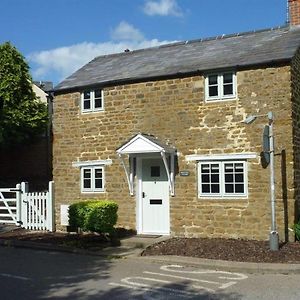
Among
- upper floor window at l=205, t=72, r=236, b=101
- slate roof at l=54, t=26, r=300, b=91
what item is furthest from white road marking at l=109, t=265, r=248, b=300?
slate roof at l=54, t=26, r=300, b=91

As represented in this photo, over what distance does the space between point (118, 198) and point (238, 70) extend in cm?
533

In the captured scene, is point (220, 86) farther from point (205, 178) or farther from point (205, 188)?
point (205, 188)

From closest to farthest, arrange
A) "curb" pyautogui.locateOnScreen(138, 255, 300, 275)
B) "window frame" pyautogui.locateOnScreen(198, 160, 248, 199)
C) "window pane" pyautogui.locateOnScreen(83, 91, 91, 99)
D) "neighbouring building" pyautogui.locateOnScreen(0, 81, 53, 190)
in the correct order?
1. "curb" pyautogui.locateOnScreen(138, 255, 300, 275)
2. "window frame" pyautogui.locateOnScreen(198, 160, 248, 199)
3. "window pane" pyautogui.locateOnScreen(83, 91, 91, 99)
4. "neighbouring building" pyautogui.locateOnScreen(0, 81, 53, 190)

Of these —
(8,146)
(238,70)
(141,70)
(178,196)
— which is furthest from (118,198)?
(8,146)

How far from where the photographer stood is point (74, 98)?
1641 cm

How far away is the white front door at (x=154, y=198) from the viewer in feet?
48.4

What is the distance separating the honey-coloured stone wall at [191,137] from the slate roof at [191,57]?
0.34m

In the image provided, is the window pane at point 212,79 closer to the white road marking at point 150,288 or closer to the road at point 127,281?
the road at point 127,281

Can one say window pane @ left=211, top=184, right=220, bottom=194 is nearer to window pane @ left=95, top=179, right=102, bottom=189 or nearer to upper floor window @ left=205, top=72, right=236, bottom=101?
upper floor window @ left=205, top=72, right=236, bottom=101

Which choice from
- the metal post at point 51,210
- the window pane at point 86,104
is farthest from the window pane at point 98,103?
the metal post at point 51,210

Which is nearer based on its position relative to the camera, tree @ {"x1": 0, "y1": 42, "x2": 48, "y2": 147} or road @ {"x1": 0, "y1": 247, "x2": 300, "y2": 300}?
road @ {"x1": 0, "y1": 247, "x2": 300, "y2": 300}

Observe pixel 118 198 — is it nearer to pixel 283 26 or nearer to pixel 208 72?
pixel 208 72

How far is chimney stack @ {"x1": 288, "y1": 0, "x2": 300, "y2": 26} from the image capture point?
15602 millimetres

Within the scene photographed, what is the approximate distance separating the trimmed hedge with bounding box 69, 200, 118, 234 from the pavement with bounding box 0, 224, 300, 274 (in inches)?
25.0
